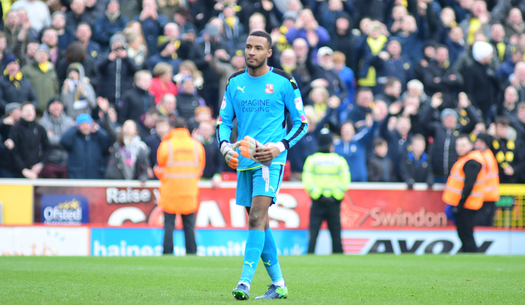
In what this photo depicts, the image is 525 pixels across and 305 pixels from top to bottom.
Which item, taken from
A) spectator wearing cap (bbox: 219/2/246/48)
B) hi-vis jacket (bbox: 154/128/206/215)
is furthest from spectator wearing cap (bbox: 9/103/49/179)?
spectator wearing cap (bbox: 219/2/246/48)

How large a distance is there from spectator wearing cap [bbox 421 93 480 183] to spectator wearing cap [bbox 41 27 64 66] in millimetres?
8190

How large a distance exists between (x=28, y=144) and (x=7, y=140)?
42 cm

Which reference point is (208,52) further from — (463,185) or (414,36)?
(463,185)

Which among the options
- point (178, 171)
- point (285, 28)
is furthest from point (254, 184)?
point (285, 28)

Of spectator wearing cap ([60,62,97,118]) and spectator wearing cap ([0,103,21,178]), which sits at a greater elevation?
spectator wearing cap ([60,62,97,118])

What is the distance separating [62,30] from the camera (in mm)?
16672

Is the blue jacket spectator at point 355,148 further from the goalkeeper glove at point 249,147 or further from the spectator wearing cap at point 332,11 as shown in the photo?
the goalkeeper glove at point 249,147

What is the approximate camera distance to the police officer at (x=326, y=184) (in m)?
13.9

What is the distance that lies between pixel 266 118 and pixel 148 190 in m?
8.45

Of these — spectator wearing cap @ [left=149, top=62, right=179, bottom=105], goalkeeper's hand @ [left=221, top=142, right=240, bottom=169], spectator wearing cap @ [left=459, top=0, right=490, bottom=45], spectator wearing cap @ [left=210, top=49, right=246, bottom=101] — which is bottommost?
goalkeeper's hand @ [left=221, top=142, right=240, bottom=169]

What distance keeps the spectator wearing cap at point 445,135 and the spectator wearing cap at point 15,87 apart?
8.51 metres

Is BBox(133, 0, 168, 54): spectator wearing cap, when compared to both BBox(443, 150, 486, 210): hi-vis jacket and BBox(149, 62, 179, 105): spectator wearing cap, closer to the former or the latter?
BBox(149, 62, 179, 105): spectator wearing cap

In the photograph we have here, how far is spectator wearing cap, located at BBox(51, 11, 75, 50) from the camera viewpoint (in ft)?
54.1

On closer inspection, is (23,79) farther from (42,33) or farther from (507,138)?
(507,138)
